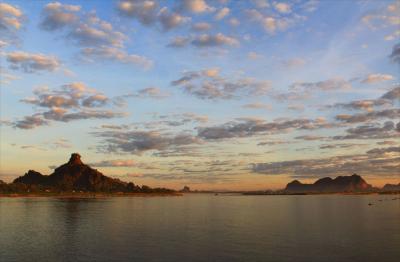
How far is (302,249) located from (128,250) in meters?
30.4

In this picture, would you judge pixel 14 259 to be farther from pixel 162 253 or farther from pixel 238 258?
pixel 238 258

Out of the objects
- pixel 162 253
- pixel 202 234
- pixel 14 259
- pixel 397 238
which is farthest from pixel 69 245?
pixel 397 238

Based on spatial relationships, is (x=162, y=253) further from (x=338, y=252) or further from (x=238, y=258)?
(x=338, y=252)

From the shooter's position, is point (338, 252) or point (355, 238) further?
point (355, 238)

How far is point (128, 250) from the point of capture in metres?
68.8

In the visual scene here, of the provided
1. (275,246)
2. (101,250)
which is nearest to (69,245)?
(101,250)

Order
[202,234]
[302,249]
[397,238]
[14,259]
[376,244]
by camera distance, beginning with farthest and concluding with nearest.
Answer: [202,234] → [397,238] → [376,244] → [302,249] → [14,259]

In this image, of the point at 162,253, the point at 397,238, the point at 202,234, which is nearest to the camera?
the point at 162,253

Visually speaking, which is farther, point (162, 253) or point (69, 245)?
point (69, 245)

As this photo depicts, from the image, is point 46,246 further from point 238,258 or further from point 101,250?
point 238,258

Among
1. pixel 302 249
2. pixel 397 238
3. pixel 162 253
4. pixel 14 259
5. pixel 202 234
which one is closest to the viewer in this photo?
pixel 14 259

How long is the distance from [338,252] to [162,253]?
29.6 metres

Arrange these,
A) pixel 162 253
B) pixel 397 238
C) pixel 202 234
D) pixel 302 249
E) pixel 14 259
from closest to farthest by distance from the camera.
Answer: pixel 14 259 < pixel 162 253 < pixel 302 249 < pixel 397 238 < pixel 202 234

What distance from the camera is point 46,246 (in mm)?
72562
